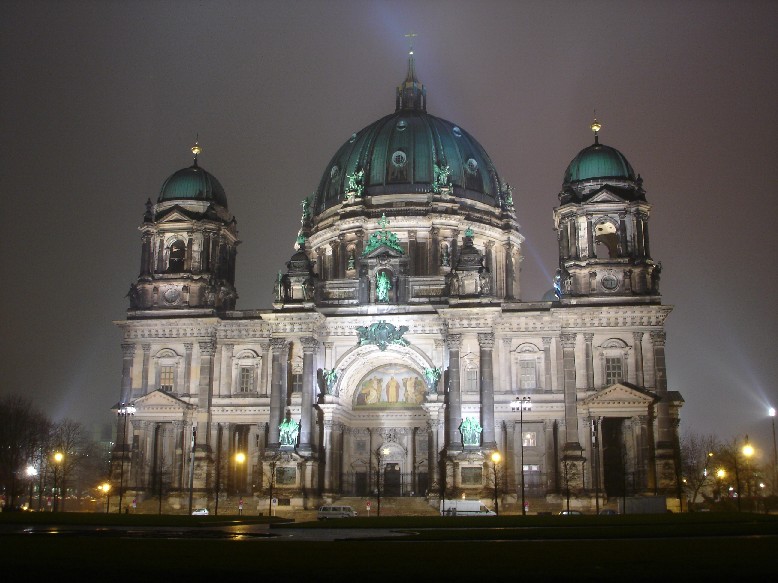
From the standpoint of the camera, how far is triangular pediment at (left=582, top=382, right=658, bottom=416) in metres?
67.9

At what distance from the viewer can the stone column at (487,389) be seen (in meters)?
67.8

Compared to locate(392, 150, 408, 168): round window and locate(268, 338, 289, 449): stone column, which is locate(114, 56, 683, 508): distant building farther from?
locate(392, 150, 408, 168): round window

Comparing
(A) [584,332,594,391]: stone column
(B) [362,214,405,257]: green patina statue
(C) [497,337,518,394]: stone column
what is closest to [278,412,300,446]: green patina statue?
(B) [362,214,405,257]: green patina statue

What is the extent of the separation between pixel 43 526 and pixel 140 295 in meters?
36.2

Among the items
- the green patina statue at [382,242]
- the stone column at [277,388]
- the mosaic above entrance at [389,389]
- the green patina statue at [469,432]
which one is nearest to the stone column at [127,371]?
the stone column at [277,388]

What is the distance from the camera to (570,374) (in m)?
69.4

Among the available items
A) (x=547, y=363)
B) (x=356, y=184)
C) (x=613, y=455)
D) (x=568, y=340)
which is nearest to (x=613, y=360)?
(x=568, y=340)

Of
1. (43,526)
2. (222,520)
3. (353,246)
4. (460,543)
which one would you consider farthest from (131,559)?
(353,246)

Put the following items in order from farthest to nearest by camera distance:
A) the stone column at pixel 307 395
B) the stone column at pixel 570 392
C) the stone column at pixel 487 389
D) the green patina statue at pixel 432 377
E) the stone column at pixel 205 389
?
the stone column at pixel 205 389 → the green patina statue at pixel 432 377 → the stone column at pixel 307 395 → the stone column at pixel 570 392 → the stone column at pixel 487 389

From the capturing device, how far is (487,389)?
68.6 m

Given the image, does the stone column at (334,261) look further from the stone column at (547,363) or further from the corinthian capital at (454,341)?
the stone column at (547,363)

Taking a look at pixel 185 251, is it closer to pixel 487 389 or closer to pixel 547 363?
pixel 487 389

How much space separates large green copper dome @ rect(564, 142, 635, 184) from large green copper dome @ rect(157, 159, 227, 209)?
2844cm

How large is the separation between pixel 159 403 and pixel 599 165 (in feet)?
124
